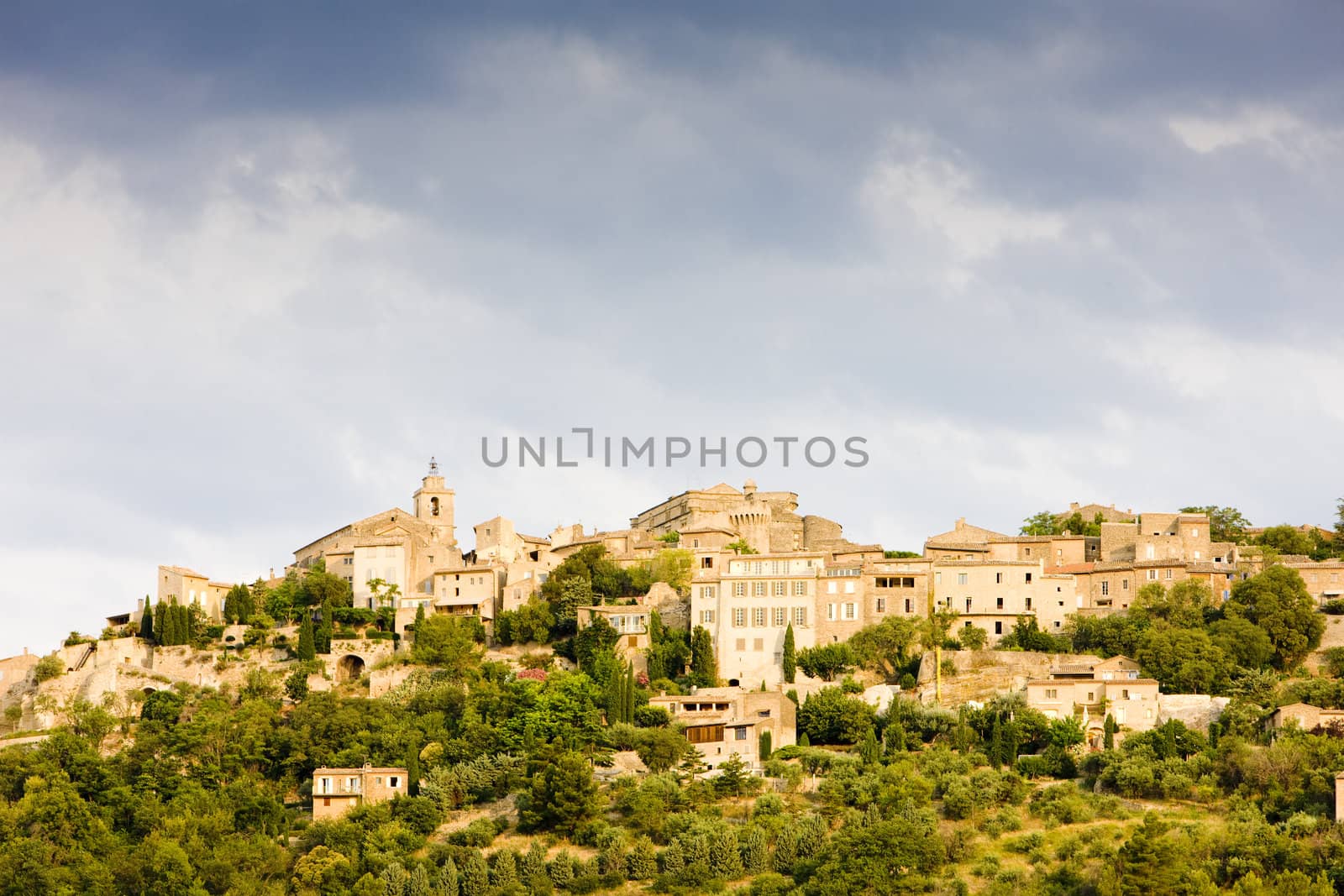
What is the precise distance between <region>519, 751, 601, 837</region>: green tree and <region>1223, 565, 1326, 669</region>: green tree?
28046mm

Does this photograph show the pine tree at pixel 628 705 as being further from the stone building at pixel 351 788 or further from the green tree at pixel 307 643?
the green tree at pixel 307 643

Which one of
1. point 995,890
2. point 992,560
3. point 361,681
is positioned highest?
point 992,560

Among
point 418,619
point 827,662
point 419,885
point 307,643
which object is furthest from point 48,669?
point 827,662

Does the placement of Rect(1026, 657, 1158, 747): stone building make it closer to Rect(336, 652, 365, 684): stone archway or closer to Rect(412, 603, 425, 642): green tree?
Rect(412, 603, 425, 642): green tree

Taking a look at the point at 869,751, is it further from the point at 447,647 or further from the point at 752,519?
the point at 752,519

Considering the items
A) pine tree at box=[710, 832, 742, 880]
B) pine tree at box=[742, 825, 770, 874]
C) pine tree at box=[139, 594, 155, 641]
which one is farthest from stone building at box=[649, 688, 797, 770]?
pine tree at box=[139, 594, 155, 641]

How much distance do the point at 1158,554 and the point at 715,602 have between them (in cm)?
2168

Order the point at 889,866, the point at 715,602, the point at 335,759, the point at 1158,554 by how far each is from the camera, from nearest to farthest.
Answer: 1. the point at 889,866
2. the point at 335,759
3. the point at 715,602
4. the point at 1158,554

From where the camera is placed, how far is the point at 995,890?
61.9m

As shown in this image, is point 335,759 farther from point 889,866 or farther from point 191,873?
point 889,866

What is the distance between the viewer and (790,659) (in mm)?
78312

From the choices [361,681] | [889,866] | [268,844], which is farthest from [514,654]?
[889,866]

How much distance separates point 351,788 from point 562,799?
8.90 metres

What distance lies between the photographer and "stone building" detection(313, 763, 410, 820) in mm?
71188
